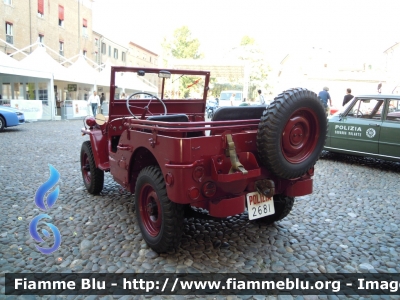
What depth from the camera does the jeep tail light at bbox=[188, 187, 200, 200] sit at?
2.52 metres

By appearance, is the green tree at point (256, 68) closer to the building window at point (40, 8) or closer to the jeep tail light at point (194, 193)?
the building window at point (40, 8)

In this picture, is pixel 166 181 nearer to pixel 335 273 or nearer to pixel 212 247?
pixel 212 247

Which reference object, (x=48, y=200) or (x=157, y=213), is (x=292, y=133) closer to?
(x=157, y=213)

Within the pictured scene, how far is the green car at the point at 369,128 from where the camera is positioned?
21.3ft

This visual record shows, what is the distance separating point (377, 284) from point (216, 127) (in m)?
1.75

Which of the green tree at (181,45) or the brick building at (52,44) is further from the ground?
the green tree at (181,45)

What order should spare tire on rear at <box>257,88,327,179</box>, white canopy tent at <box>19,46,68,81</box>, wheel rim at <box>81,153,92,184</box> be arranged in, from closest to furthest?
spare tire on rear at <box>257,88,327,179</box> < wheel rim at <box>81,153,92,184</box> < white canopy tent at <box>19,46,68,81</box>

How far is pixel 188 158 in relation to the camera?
8.24 ft

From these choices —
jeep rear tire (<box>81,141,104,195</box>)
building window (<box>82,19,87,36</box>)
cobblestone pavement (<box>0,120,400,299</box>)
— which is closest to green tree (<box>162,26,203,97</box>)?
building window (<box>82,19,87,36</box>)

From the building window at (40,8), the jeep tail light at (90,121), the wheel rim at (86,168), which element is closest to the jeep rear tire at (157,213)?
the jeep tail light at (90,121)

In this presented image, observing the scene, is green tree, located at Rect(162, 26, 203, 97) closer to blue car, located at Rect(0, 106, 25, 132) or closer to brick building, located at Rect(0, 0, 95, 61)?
brick building, located at Rect(0, 0, 95, 61)

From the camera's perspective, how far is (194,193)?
2545 millimetres

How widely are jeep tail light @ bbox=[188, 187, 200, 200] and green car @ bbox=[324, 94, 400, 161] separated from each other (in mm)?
5408

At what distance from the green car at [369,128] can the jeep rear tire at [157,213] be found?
5403 mm
